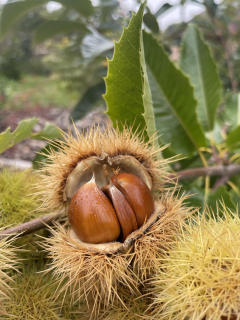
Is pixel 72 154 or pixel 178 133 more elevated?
pixel 72 154

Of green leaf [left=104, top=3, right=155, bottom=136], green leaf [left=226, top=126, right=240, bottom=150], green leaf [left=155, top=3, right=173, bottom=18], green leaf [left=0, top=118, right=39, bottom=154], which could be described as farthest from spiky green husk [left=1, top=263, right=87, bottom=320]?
green leaf [left=155, top=3, right=173, bottom=18]

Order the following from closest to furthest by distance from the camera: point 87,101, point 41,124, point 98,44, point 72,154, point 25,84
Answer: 1. point 72,154
2. point 98,44
3. point 87,101
4. point 41,124
5. point 25,84

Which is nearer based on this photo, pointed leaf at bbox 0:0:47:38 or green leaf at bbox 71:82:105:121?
pointed leaf at bbox 0:0:47:38

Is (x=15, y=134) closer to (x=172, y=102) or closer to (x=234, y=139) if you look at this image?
(x=172, y=102)

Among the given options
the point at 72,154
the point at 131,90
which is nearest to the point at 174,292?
the point at 72,154

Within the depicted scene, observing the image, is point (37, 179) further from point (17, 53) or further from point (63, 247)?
point (17, 53)

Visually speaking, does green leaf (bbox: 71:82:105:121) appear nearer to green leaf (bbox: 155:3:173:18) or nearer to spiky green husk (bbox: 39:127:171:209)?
green leaf (bbox: 155:3:173:18)
